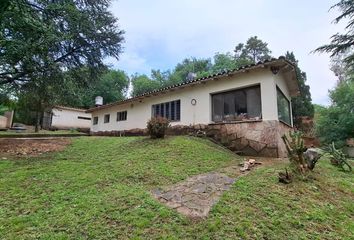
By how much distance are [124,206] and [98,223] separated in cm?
59

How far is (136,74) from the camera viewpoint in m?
45.9

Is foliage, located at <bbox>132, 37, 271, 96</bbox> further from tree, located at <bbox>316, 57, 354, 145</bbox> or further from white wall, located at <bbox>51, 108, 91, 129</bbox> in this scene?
tree, located at <bbox>316, 57, 354, 145</bbox>

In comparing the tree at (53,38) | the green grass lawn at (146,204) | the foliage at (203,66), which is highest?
the foliage at (203,66)

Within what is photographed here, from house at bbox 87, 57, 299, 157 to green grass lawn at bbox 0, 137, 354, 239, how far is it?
276 cm

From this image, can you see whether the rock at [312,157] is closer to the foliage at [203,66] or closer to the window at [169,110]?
the window at [169,110]

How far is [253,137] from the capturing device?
9.34 m

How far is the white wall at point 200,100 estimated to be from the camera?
9234 millimetres

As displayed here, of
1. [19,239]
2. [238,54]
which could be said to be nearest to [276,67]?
[19,239]

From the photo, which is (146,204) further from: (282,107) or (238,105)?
(282,107)

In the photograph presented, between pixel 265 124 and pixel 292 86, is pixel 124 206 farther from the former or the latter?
pixel 292 86

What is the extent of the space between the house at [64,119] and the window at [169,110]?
44.6ft

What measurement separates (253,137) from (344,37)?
889cm

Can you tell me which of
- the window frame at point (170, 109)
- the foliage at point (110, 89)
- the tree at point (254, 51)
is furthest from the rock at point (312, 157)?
the tree at point (254, 51)

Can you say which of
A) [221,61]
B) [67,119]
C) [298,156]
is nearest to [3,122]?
[67,119]
